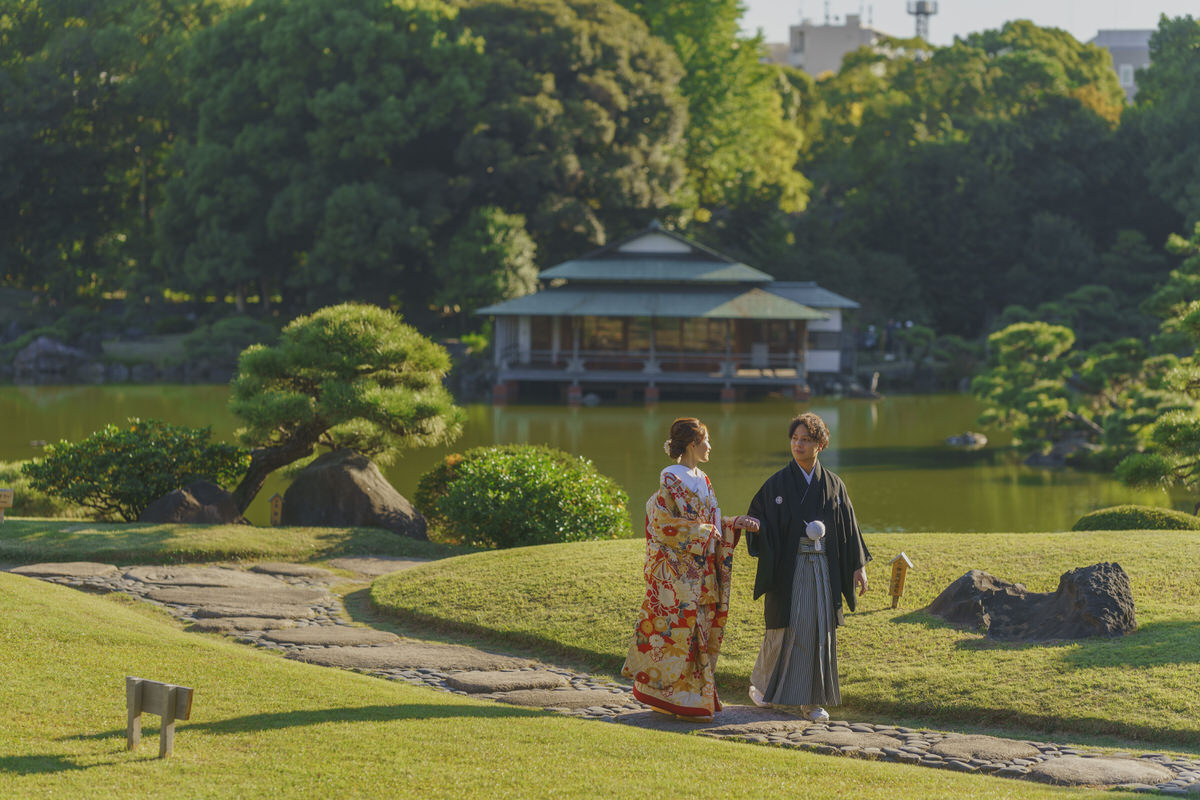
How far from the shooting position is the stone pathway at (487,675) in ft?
20.0

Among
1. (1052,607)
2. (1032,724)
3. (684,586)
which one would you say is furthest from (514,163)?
(1032,724)

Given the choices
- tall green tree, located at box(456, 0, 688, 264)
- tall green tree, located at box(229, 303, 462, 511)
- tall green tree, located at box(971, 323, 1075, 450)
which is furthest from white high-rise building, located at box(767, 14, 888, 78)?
tall green tree, located at box(229, 303, 462, 511)

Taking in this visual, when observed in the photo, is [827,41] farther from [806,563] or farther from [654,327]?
[806,563]

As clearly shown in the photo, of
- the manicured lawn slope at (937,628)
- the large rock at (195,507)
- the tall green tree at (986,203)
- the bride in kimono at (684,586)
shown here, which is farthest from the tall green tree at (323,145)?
the bride in kimono at (684,586)

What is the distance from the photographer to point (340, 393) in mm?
14539

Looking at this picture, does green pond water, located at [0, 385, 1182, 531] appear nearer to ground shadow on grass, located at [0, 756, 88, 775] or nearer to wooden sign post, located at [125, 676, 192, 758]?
wooden sign post, located at [125, 676, 192, 758]

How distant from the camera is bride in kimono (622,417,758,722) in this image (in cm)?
663

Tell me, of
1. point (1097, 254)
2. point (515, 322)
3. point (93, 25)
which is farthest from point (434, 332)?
point (1097, 254)

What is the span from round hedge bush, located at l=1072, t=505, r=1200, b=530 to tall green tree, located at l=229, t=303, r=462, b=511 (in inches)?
279

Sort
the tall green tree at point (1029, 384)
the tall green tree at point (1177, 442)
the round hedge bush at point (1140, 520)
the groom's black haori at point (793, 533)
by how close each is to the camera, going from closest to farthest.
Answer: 1. the groom's black haori at point (793, 533)
2. the round hedge bush at point (1140, 520)
3. the tall green tree at point (1177, 442)
4. the tall green tree at point (1029, 384)

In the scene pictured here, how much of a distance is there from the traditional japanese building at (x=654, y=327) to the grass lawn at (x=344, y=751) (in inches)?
1173

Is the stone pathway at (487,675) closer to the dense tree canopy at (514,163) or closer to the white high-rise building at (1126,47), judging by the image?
the dense tree canopy at (514,163)

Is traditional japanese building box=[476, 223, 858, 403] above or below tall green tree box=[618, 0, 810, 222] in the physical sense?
below

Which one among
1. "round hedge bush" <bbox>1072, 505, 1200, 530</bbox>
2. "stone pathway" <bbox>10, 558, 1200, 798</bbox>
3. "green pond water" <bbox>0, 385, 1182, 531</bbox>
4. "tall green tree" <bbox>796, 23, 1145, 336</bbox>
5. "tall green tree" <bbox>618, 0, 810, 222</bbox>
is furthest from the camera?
"tall green tree" <bbox>618, 0, 810, 222</bbox>
